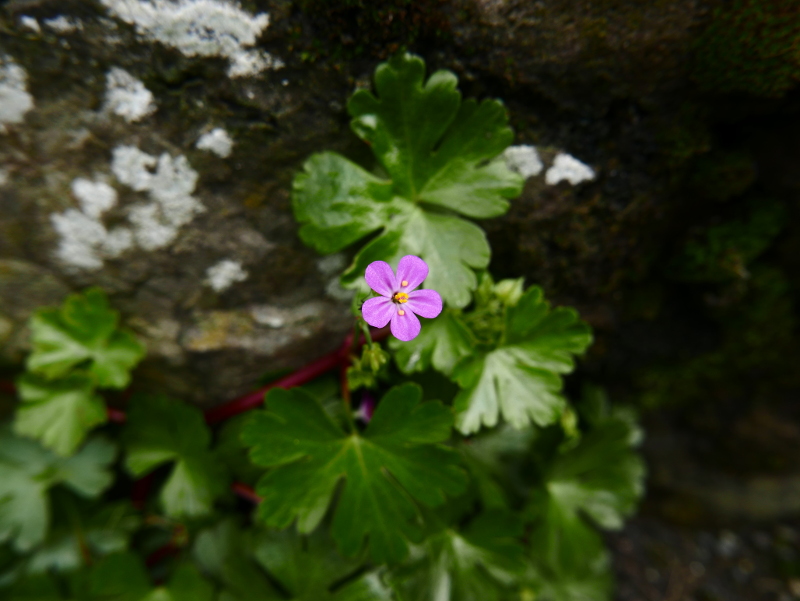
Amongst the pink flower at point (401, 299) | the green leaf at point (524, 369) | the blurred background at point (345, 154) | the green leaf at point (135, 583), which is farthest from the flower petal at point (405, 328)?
the green leaf at point (135, 583)

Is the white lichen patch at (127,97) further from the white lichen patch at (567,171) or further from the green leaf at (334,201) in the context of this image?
the white lichen patch at (567,171)

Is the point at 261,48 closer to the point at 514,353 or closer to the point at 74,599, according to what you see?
the point at 514,353

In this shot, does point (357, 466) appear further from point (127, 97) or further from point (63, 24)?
point (63, 24)

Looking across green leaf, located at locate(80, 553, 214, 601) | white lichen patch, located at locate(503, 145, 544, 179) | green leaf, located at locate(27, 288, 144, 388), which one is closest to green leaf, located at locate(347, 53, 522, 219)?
white lichen patch, located at locate(503, 145, 544, 179)

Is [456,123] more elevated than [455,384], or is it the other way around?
[456,123]

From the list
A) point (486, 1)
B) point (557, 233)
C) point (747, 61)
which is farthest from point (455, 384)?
point (747, 61)

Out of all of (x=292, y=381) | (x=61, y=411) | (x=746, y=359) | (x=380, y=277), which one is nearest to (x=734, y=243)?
(x=746, y=359)
